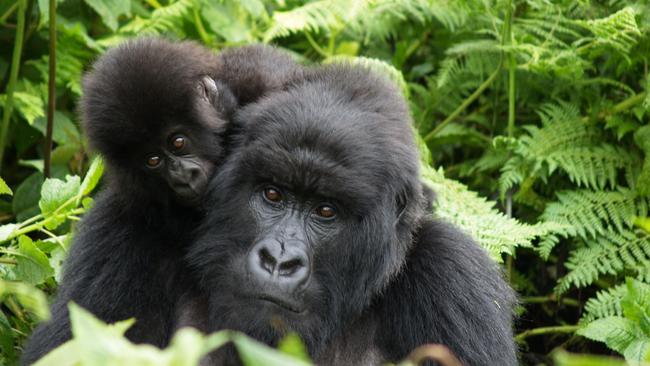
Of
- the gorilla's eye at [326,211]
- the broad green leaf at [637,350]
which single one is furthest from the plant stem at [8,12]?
the broad green leaf at [637,350]

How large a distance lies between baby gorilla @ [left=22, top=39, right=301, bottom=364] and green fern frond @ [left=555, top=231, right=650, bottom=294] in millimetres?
1658

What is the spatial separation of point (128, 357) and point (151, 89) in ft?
7.16

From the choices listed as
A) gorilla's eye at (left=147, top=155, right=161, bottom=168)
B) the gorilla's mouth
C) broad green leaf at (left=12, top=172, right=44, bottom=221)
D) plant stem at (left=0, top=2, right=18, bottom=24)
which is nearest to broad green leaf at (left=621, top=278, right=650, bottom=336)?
the gorilla's mouth

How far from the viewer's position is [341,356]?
336 cm

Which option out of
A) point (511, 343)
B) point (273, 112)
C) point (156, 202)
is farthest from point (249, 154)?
point (511, 343)

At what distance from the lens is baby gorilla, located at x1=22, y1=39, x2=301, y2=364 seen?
329cm

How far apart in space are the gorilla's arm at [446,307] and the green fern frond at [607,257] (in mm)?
1025

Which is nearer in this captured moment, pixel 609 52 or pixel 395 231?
pixel 395 231

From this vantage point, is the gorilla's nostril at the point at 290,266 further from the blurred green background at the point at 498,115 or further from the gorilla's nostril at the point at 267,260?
the blurred green background at the point at 498,115

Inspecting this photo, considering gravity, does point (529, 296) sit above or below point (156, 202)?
below

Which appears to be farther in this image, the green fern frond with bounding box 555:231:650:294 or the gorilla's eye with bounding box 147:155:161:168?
the green fern frond with bounding box 555:231:650:294

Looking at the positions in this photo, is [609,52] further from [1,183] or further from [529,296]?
[1,183]

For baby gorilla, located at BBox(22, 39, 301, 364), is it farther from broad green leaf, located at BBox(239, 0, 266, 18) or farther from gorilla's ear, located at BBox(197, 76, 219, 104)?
broad green leaf, located at BBox(239, 0, 266, 18)

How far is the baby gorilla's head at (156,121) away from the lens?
337 centimetres
